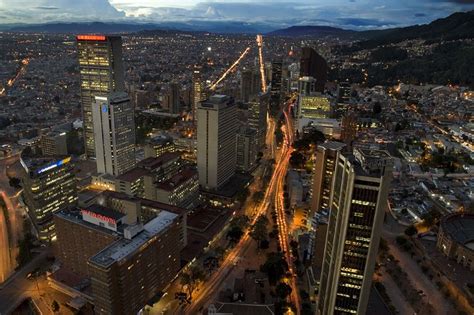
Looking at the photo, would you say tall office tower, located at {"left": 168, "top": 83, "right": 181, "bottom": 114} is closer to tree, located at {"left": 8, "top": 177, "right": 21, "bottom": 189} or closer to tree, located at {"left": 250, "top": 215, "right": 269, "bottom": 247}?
tree, located at {"left": 8, "top": 177, "right": 21, "bottom": 189}

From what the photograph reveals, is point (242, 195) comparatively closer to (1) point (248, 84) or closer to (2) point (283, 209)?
(2) point (283, 209)

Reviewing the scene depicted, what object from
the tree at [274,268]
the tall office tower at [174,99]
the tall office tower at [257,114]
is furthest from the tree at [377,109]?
the tree at [274,268]

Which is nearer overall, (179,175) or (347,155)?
(347,155)

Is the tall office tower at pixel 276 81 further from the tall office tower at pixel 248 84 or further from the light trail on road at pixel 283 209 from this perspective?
the light trail on road at pixel 283 209

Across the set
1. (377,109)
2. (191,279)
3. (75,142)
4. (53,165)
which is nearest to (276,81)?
(377,109)

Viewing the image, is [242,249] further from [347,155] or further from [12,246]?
[12,246]

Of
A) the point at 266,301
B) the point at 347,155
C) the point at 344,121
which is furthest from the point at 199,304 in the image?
the point at 344,121

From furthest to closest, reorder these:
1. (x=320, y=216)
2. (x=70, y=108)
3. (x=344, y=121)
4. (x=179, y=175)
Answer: (x=70, y=108)
(x=344, y=121)
(x=179, y=175)
(x=320, y=216)
